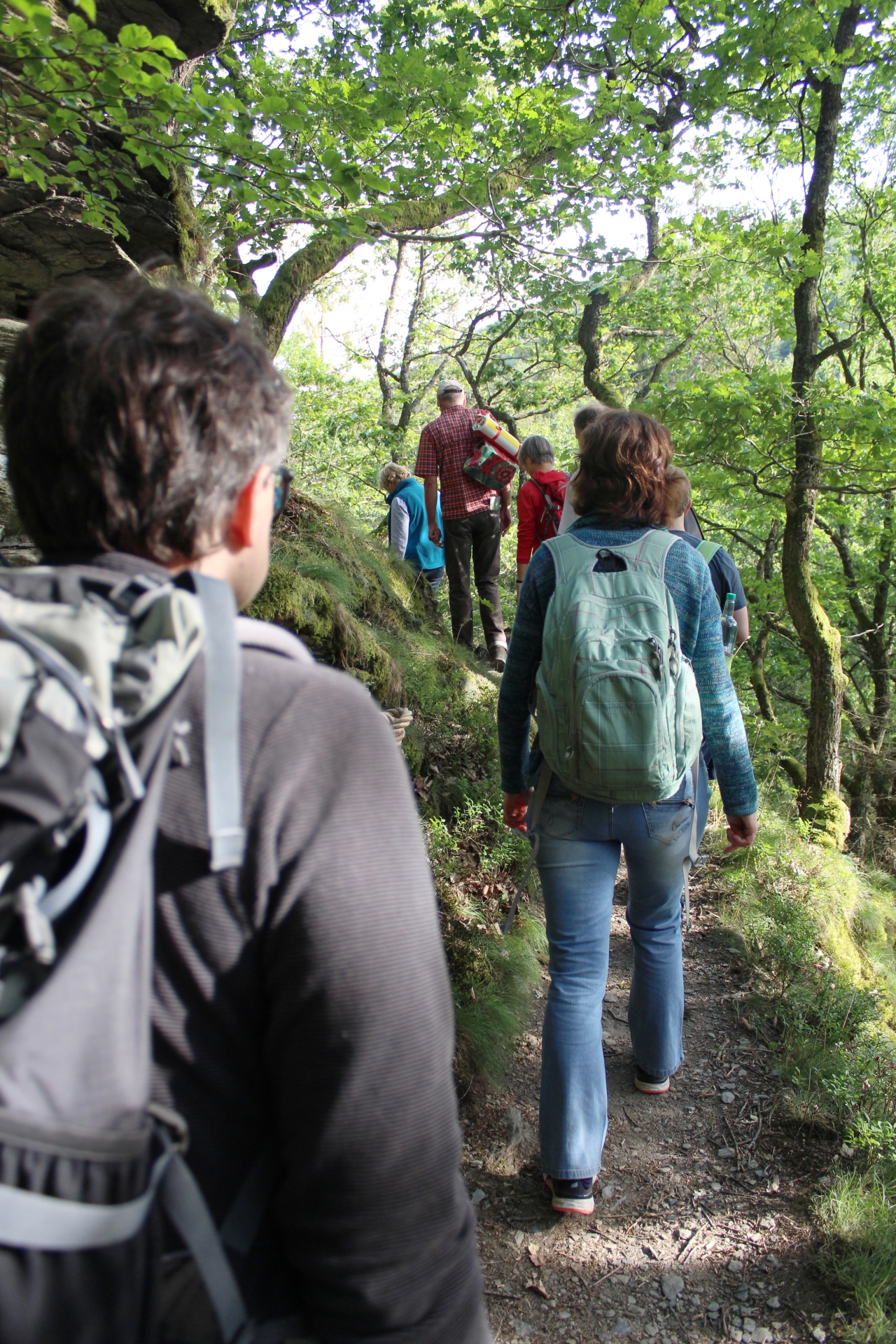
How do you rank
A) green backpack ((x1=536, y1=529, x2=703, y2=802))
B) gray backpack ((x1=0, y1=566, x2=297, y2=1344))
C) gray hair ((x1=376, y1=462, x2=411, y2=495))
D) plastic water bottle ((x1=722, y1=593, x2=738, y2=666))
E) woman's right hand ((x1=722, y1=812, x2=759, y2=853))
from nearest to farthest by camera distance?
gray backpack ((x1=0, y1=566, x2=297, y2=1344)) → green backpack ((x1=536, y1=529, x2=703, y2=802)) → woman's right hand ((x1=722, y1=812, x2=759, y2=853)) → plastic water bottle ((x1=722, y1=593, x2=738, y2=666)) → gray hair ((x1=376, y1=462, x2=411, y2=495))

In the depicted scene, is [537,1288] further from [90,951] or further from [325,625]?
[325,625]

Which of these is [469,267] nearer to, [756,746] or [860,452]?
[860,452]

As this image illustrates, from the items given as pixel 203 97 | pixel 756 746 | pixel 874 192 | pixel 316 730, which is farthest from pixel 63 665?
pixel 874 192

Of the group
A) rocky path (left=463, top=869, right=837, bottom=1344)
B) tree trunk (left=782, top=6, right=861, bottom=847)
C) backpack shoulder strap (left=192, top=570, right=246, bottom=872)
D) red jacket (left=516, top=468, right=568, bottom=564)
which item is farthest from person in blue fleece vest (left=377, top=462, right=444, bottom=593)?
backpack shoulder strap (left=192, top=570, right=246, bottom=872)

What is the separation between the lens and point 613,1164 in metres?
2.92

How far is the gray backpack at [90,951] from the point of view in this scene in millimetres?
700

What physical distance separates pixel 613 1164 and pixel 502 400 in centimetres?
1198

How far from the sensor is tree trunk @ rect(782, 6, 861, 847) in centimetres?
633

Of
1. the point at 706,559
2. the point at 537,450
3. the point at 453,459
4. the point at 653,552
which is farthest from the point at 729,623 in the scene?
the point at 453,459

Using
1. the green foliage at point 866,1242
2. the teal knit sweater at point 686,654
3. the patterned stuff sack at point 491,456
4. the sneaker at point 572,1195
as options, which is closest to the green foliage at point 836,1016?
the green foliage at point 866,1242

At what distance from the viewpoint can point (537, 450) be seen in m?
6.27

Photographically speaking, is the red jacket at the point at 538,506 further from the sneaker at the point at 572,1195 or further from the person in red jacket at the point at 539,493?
the sneaker at the point at 572,1195

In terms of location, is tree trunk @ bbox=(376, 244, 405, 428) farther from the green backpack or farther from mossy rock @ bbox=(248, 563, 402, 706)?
the green backpack

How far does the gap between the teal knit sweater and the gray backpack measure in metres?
1.76
